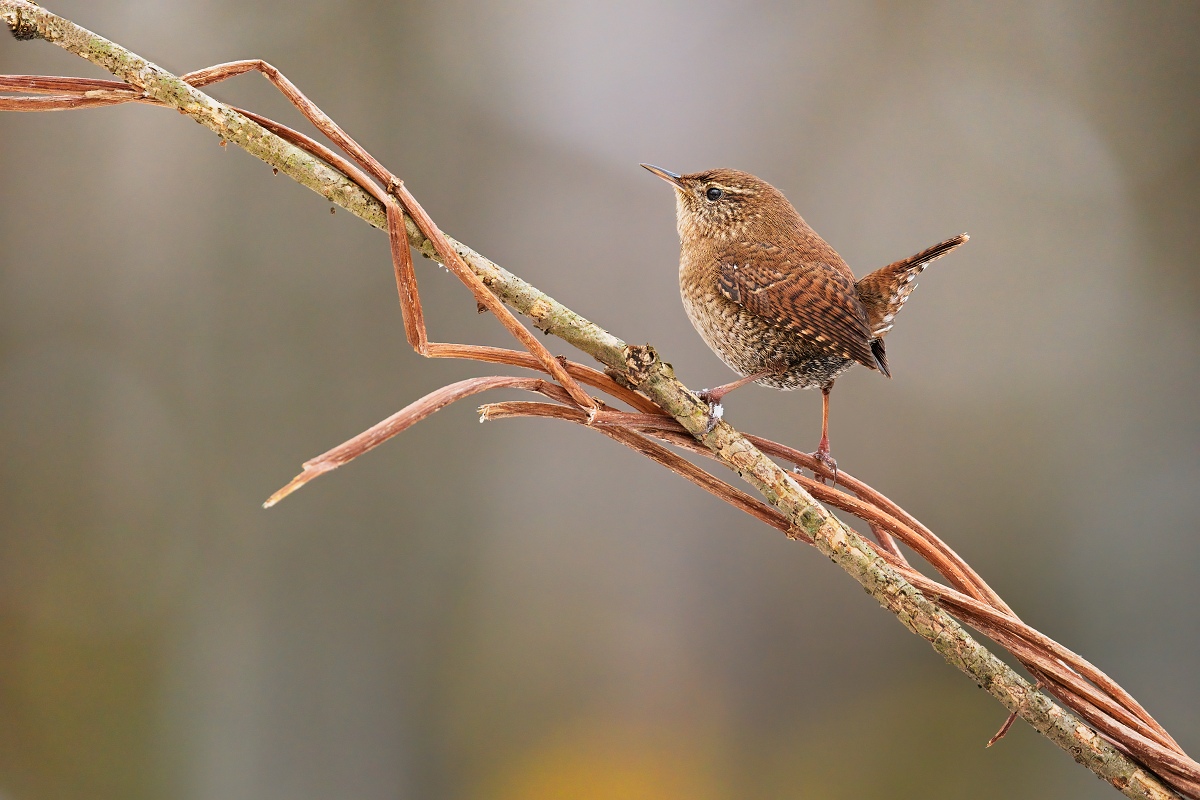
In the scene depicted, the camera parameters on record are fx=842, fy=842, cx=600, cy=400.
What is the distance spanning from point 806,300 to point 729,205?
0.11 m

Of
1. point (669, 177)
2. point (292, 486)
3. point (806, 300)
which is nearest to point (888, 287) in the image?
point (806, 300)

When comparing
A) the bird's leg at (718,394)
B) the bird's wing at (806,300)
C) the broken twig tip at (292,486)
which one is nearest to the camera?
the broken twig tip at (292,486)

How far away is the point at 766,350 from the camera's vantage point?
63 cm

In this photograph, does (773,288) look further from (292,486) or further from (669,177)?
(292,486)

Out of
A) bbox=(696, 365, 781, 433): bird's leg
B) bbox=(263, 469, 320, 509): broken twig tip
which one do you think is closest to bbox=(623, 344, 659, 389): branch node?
bbox=(696, 365, 781, 433): bird's leg

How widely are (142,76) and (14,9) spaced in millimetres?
52

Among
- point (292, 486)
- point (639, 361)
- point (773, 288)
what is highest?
point (773, 288)

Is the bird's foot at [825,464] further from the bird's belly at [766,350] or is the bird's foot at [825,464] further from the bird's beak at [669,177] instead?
the bird's beak at [669,177]

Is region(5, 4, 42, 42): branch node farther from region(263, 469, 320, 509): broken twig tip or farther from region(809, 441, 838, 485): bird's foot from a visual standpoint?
region(809, 441, 838, 485): bird's foot

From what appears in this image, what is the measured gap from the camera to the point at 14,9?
13.2 inches

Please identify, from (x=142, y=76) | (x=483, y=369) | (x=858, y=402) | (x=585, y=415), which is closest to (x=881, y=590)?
(x=585, y=415)

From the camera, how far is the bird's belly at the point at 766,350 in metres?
0.62

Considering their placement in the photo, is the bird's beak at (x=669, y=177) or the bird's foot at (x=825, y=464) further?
the bird's beak at (x=669, y=177)

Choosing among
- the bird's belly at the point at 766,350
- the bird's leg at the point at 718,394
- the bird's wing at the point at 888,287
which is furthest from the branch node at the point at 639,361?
the bird's wing at the point at 888,287
